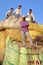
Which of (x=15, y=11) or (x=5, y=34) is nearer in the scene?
(x=5, y=34)

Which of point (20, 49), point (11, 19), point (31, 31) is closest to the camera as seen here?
point (20, 49)

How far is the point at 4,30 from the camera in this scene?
11.6m

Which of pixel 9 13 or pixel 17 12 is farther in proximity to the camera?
pixel 9 13

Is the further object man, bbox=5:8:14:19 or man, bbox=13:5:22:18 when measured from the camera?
man, bbox=5:8:14:19

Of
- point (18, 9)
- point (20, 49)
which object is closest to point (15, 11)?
point (18, 9)

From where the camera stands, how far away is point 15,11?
12219 mm

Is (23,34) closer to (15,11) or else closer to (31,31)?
(31,31)

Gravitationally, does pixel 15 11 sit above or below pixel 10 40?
above

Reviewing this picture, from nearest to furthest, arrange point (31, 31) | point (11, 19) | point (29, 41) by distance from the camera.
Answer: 1. point (29, 41)
2. point (31, 31)
3. point (11, 19)

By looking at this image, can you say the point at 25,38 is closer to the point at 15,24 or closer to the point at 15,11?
the point at 15,24

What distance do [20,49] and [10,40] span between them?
1.31 m

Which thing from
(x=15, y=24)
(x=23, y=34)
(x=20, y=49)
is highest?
(x=15, y=24)

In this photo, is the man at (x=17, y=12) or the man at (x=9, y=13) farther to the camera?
the man at (x=9, y=13)

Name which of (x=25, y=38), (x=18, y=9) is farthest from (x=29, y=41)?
(x=18, y=9)
